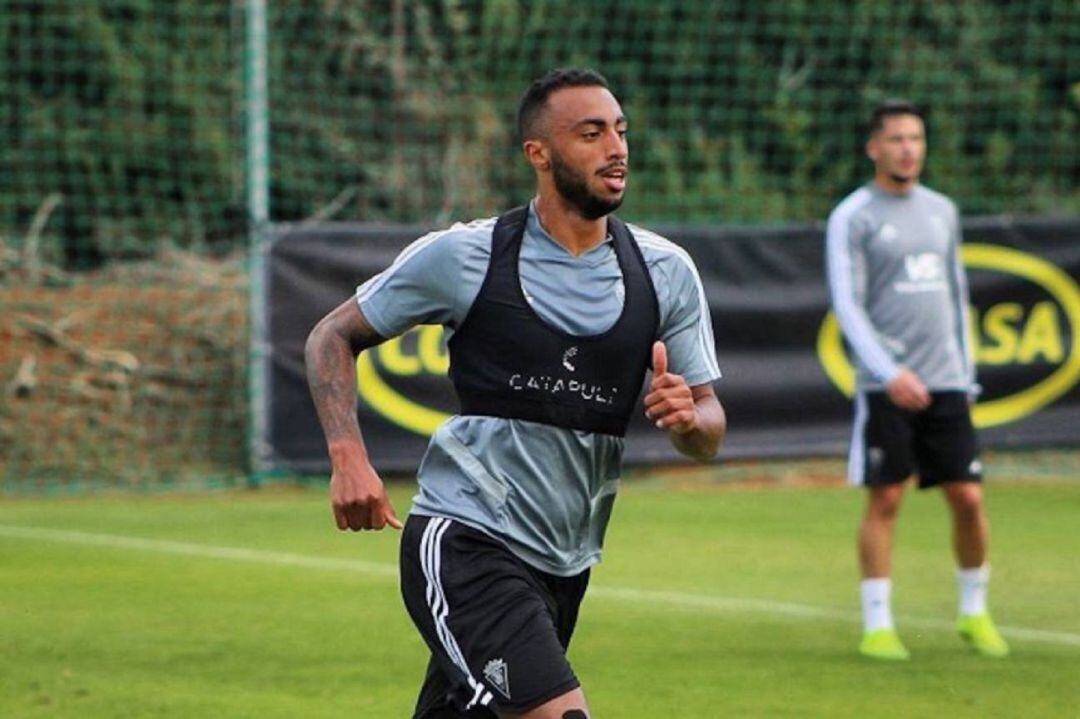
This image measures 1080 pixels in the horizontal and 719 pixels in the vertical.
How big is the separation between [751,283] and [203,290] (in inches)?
164

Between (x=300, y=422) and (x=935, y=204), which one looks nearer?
(x=935, y=204)

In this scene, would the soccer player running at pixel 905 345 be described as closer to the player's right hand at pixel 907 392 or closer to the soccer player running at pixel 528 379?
the player's right hand at pixel 907 392

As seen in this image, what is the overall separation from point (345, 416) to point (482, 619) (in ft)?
2.04

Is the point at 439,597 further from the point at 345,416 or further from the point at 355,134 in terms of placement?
the point at 355,134

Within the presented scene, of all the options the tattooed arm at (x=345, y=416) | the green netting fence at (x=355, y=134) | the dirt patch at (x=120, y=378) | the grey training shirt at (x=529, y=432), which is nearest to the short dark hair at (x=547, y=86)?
the grey training shirt at (x=529, y=432)

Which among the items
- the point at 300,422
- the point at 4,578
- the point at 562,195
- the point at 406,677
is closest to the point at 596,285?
the point at 562,195

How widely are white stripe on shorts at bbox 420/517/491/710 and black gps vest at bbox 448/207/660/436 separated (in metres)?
0.31

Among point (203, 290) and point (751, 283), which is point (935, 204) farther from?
point (203, 290)

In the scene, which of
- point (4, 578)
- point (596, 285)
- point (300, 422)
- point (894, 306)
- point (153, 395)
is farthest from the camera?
point (153, 395)

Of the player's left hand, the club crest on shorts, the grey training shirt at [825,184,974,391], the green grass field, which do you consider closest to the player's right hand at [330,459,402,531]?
the club crest on shorts

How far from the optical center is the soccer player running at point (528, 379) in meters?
5.64

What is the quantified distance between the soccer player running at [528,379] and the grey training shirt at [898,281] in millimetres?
3914

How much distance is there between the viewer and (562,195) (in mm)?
5816

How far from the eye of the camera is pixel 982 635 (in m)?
9.45
